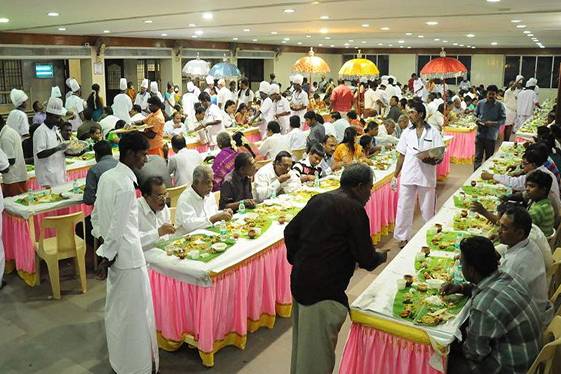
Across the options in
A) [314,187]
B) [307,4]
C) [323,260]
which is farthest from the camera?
[307,4]

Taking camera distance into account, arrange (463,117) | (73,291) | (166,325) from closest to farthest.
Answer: (166,325) < (73,291) < (463,117)

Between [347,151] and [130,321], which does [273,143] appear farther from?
[130,321]

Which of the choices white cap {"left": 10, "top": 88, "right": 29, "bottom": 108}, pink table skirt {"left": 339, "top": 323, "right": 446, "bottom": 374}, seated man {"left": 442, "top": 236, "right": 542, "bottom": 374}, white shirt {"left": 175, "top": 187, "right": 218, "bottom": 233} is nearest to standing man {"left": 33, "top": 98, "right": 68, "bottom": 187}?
white cap {"left": 10, "top": 88, "right": 29, "bottom": 108}

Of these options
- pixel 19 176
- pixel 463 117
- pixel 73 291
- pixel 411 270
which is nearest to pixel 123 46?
pixel 19 176

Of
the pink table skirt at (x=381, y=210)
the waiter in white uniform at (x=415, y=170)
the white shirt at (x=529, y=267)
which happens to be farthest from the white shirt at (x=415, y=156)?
the white shirt at (x=529, y=267)

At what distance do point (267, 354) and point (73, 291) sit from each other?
219 centimetres

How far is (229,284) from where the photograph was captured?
363 cm

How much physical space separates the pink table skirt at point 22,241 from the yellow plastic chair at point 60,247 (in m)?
0.12

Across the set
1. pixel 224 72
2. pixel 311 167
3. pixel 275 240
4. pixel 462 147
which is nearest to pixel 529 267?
pixel 275 240

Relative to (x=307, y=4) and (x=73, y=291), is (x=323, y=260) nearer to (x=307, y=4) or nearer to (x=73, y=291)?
(x=73, y=291)

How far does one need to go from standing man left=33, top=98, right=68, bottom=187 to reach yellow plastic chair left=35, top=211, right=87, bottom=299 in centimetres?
148

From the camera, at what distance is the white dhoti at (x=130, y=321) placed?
3.32 m

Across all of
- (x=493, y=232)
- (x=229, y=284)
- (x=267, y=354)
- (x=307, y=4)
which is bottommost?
(x=267, y=354)

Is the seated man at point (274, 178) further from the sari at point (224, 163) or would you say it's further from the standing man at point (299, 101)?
the standing man at point (299, 101)
